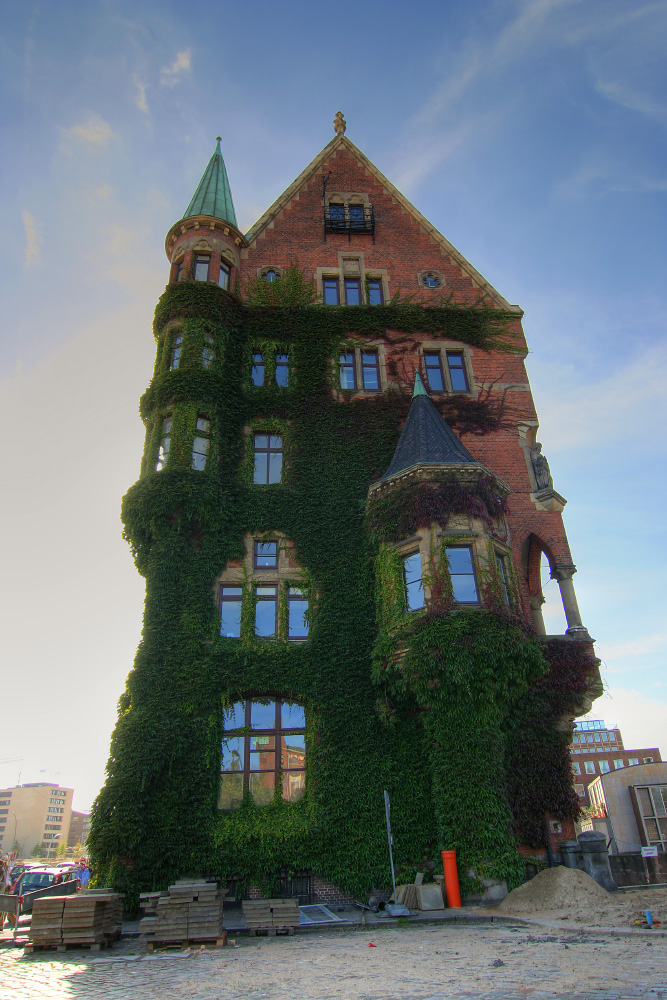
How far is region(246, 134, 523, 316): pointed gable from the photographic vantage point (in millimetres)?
30016

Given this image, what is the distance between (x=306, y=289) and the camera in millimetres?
A: 28672

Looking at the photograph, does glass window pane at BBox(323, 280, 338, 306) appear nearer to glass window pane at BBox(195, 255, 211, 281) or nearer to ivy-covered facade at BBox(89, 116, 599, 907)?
ivy-covered facade at BBox(89, 116, 599, 907)

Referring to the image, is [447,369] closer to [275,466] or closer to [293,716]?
[275,466]

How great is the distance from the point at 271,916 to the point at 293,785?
17.0ft

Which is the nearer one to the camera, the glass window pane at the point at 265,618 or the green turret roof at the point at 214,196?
the glass window pane at the point at 265,618

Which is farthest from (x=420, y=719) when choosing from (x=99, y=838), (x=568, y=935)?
(x=99, y=838)

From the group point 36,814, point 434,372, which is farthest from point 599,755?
point 36,814

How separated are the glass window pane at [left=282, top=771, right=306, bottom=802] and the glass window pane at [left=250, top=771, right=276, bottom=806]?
1.16 ft

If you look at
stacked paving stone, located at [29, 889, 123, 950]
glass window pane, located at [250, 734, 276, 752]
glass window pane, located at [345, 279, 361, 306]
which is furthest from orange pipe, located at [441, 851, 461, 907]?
glass window pane, located at [345, 279, 361, 306]

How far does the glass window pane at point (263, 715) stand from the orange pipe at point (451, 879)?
6187mm

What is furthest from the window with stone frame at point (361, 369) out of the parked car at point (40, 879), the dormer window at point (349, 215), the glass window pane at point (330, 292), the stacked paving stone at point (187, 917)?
the parked car at point (40, 879)

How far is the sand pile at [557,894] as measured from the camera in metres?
15.3

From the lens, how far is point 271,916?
14461mm

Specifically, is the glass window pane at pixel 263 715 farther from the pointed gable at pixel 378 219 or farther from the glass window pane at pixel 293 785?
the pointed gable at pixel 378 219
